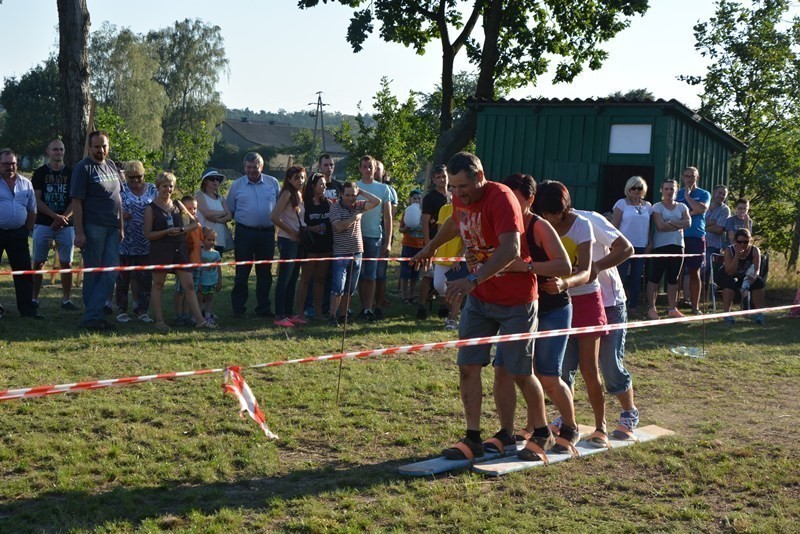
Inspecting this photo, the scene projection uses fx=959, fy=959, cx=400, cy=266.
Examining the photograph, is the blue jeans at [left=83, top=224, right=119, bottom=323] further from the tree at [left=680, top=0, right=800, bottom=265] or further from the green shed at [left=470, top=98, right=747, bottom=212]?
the tree at [left=680, top=0, right=800, bottom=265]

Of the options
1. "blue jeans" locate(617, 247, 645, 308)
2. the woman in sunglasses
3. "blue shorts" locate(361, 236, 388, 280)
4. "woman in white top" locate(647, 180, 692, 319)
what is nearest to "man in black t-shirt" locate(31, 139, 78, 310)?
"blue shorts" locate(361, 236, 388, 280)

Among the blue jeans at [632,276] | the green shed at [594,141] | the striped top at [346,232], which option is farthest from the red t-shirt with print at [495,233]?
the green shed at [594,141]

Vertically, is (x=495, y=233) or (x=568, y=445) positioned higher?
(x=495, y=233)

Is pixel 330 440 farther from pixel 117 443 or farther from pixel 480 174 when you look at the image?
pixel 480 174

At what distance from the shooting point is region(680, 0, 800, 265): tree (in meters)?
20.3

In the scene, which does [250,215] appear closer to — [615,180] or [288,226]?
[288,226]

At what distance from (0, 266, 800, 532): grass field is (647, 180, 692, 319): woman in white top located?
11.1 feet

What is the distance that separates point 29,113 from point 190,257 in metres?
59.5

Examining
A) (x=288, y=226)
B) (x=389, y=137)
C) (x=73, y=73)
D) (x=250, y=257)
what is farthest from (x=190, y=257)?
(x=389, y=137)

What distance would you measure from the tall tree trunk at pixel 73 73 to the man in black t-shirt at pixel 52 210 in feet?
5.32

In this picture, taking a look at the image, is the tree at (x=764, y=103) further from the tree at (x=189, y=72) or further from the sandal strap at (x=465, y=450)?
the tree at (x=189, y=72)

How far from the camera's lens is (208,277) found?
1097 cm

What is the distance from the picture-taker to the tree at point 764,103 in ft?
66.7

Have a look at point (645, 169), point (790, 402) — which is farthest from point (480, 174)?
point (645, 169)
